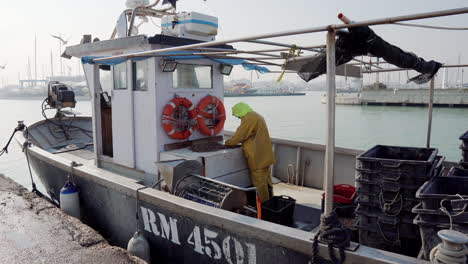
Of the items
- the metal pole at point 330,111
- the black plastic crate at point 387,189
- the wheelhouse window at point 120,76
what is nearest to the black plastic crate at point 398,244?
the black plastic crate at point 387,189

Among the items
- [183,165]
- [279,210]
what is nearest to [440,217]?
[279,210]

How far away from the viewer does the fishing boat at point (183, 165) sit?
116 inches

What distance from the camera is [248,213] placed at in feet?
12.8

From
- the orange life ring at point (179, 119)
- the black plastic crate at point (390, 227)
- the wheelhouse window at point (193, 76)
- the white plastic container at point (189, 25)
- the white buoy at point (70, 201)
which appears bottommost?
the white buoy at point (70, 201)

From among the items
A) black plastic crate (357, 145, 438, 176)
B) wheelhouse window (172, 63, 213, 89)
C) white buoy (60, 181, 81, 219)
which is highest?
wheelhouse window (172, 63, 213, 89)

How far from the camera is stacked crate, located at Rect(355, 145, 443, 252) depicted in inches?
112

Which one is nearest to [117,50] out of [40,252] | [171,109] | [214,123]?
[171,109]

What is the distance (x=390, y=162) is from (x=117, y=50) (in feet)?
14.1

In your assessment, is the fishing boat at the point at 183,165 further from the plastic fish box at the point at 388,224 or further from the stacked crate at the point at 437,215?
the plastic fish box at the point at 388,224

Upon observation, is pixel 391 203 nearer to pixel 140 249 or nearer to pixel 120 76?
pixel 140 249

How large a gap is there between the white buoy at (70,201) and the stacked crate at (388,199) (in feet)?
12.5

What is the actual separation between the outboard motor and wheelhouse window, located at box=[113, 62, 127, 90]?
3960 millimetres

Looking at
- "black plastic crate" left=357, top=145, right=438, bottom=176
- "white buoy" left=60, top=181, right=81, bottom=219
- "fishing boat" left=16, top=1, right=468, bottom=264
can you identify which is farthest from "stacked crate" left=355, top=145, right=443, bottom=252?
"white buoy" left=60, top=181, right=81, bottom=219

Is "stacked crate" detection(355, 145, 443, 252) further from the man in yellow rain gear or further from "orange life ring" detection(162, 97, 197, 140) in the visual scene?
"orange life ring" detection(162, 97, 197, 140)
